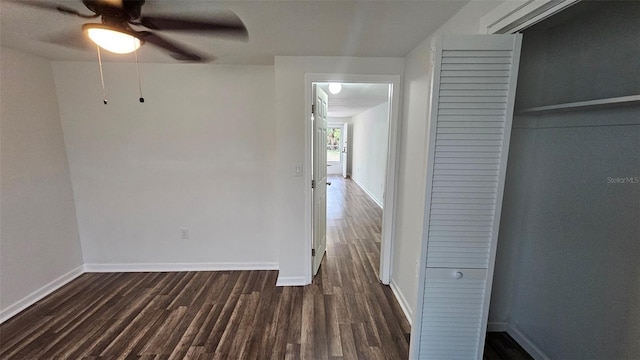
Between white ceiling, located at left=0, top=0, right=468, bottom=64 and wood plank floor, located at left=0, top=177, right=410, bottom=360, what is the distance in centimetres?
216

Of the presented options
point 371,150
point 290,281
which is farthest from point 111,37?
point 371,150

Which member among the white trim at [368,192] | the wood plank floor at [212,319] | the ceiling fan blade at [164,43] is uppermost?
the ceiling fan blade at [164,43]

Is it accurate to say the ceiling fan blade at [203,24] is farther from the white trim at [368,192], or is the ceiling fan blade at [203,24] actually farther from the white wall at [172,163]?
the white trim at [368,192]

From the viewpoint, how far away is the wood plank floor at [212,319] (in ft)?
5.81

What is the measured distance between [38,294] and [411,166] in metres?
3.53

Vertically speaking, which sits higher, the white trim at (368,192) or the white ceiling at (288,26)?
the white ceiling at (288,26)

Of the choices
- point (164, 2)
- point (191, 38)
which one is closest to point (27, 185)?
point (191, 38)

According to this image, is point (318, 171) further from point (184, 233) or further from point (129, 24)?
point (129, 24)

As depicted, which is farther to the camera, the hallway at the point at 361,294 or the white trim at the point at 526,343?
the hallway at the point at 361,294

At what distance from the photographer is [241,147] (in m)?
2.66

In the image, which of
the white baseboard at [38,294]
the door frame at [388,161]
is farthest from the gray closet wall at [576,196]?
the white baseboard at [38,294]

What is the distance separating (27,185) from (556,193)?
4.10 metres

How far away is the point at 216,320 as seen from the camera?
2064mm

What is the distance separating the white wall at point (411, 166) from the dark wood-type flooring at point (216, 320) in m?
0.34
